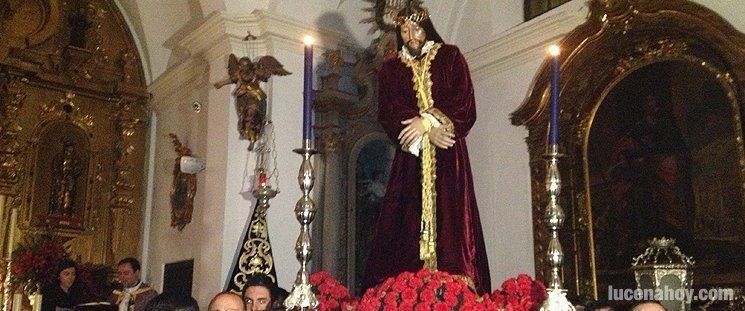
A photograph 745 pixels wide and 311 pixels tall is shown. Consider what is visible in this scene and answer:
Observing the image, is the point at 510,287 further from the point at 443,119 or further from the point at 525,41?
the point at 525,41

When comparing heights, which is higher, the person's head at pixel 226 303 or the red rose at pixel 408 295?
the red rose at pixel 408 295

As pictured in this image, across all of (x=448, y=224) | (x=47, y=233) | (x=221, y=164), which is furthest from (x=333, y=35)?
(x=47, y=233)

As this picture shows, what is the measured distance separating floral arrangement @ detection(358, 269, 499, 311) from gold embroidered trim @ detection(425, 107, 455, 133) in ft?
3.26

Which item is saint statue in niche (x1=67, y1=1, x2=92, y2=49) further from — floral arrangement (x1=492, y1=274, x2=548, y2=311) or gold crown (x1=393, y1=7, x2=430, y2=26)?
floral arrangement (x1=492, y1=274, x2=548, y2=311)

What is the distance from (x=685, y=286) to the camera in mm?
4824

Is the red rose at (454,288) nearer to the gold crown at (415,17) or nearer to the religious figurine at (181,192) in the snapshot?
the gold crown at (415,17)

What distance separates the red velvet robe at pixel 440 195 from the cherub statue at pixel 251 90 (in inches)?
78.3

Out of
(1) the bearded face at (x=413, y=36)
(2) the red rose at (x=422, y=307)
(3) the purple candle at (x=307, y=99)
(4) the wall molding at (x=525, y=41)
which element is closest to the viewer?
(2) the red rose at (x=422, y=307)

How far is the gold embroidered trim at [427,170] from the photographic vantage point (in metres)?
4.15

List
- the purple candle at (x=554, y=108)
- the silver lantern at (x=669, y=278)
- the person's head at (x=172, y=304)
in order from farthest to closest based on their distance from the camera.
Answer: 1. the silver lantern at (x=669, y=278)
2. the purple candle at (x=554, y=108)
3. the person's head at (x=172, y=304)

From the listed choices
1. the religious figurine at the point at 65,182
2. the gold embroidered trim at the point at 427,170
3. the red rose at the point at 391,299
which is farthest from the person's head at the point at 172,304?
the religious figurine at the point at 65,182

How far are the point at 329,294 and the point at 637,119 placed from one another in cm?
279

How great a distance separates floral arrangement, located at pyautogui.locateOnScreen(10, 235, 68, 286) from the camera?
23.3 feet

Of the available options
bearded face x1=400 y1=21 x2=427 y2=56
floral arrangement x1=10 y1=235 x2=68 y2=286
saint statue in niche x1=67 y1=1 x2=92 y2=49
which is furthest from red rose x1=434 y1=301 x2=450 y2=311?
saint statue in niche x1=67 y1=1 x2=92 y2=49
